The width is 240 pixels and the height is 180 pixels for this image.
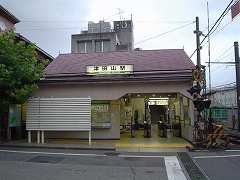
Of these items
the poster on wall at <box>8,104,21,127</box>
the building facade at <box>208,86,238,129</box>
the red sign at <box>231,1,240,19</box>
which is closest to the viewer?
the red sign at <box>231,1,240,19</box>

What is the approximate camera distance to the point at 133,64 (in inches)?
1046

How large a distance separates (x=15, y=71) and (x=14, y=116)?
391cm

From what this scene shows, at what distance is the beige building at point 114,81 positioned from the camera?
24141 millimetres

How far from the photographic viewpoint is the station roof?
80.7ft

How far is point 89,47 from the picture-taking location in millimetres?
58188

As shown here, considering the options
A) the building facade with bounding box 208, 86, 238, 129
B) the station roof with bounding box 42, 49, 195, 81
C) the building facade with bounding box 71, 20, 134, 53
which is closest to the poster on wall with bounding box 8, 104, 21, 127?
the station roof with bounding box 42, 49, 195, 81

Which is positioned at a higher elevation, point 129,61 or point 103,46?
point 103,46

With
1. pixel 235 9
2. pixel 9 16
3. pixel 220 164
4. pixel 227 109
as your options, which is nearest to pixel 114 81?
pixel 220 164

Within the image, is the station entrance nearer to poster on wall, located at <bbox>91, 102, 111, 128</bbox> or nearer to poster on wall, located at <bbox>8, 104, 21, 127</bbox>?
poster on wall, located at <bbox>91, 102, 111, 128</bbox>

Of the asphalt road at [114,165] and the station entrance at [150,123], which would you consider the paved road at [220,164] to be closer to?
the asphalt road at [114,165]

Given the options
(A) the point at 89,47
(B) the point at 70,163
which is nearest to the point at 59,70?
(B) the point at 70,163

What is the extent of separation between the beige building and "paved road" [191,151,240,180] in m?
5.39

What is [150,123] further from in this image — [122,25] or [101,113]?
[122,25]

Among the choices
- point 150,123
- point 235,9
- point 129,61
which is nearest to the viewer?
point 235,9
